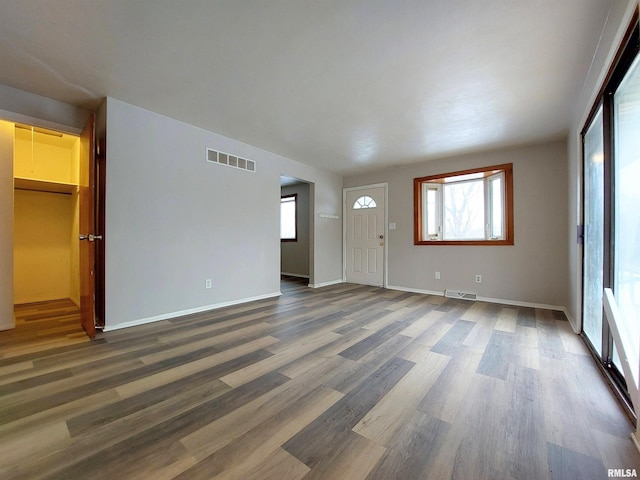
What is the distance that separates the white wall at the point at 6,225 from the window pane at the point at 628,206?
524cm

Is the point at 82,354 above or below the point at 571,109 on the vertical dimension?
below

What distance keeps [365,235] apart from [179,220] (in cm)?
362

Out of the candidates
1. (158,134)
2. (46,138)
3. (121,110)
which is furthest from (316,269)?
(46,138)

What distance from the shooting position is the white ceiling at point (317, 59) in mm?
1655

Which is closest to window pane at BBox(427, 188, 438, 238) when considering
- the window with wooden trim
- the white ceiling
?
the window with wooden trim

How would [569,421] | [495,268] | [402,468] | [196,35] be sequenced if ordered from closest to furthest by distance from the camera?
1. [402,468]
2. [569,421]
3. [196,35]
4. [495,268]

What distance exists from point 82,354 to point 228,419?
1688mm

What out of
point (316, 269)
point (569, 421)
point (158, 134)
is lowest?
point (569, 421)

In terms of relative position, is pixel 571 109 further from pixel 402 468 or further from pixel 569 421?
pixel 402 468

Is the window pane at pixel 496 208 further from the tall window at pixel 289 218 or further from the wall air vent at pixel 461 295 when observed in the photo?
the tall window at pixel 289 218

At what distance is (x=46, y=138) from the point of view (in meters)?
3.73

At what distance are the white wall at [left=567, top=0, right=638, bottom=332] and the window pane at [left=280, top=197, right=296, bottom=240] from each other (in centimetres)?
542

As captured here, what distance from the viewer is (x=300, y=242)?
6934 mm

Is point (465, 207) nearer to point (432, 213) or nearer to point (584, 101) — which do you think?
point (432, 213)
